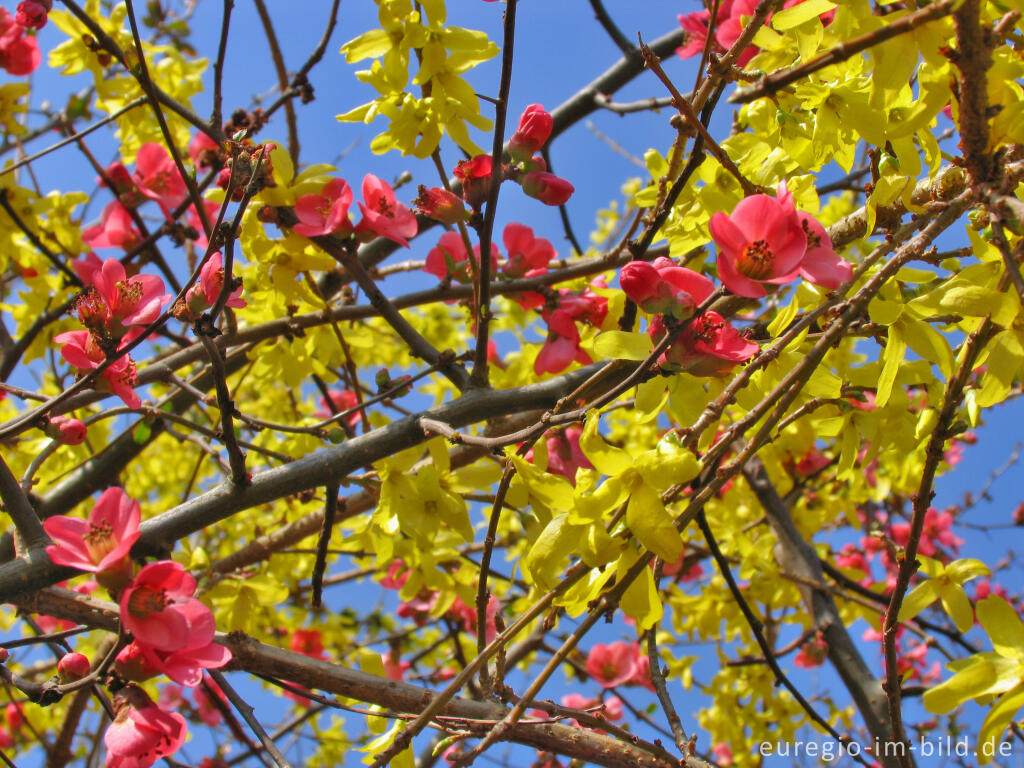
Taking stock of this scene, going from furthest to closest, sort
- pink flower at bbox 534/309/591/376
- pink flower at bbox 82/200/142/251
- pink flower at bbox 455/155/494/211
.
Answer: pink flower at bbox 82/200/142/251 → pink flower at bbox 534/309/591/376 → pink flower at bbox 455/155/494/211

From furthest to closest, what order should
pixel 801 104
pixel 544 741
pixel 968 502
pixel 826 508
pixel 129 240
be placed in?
pixel 968 502, pixel 826 508, pixel 129 240, pixel 544 741, pixel 801 104

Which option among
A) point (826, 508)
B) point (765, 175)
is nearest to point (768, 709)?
point (826, 508)

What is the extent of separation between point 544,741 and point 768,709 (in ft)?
6.97

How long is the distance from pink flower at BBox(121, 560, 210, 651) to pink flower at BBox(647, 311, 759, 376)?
82 centimetres

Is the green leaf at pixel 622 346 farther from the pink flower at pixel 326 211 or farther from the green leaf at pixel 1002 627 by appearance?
the pink flower at pixel 326 211

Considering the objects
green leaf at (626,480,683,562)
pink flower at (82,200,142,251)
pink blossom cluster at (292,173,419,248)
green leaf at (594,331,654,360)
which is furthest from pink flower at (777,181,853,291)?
pink flower at (82,200,142,251)

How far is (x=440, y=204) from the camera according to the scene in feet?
4.93

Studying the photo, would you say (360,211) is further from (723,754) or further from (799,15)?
(723,754)

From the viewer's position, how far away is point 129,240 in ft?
7.94

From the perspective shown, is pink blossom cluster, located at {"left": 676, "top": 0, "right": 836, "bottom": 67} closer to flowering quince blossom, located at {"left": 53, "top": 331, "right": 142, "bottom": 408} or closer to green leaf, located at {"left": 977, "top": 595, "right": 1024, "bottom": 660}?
green leaf, located at {"left": 977, "top": 595, "right": 1024, "bottom": 660}

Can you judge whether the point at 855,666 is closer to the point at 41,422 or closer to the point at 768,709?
the point at 768,709

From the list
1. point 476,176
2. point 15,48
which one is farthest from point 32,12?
point 476,176

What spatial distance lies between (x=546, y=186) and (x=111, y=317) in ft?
2.95

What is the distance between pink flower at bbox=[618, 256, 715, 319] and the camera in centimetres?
115
